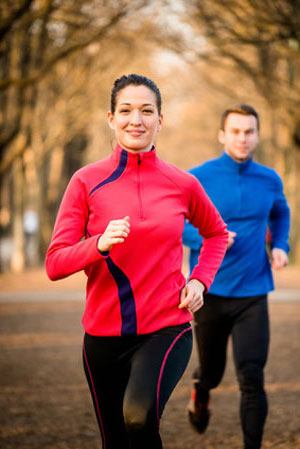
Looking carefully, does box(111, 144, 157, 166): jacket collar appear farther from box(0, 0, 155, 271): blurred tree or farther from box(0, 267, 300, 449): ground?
box(0, 0, 155, 271): blurred tree

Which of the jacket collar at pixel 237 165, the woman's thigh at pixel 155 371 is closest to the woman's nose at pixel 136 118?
the woman's thigh at pixel 155 371

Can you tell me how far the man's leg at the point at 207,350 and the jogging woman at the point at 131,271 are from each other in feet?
4.93

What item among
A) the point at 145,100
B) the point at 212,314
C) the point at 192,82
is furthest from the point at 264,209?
the point at 192,82

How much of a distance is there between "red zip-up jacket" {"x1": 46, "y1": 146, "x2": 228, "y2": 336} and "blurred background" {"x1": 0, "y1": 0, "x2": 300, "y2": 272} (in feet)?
22.3

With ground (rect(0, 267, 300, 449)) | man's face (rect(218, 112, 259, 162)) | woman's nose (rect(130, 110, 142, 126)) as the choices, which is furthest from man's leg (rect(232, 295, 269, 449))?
woman's nose (rect(130, 110, 142, 126))

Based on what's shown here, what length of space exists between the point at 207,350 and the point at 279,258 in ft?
2.65

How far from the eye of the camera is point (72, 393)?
697 cm

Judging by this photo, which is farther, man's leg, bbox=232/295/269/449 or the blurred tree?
the blurred tree

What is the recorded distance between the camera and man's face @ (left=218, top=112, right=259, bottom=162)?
4949 mm

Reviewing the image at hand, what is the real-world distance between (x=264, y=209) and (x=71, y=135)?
2240 cm

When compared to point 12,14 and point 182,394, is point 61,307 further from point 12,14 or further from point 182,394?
point 182,394

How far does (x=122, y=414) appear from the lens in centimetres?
340

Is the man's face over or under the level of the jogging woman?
over

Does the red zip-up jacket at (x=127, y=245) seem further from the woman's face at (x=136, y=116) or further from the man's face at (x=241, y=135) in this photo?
the man's face at (x=241, y=135)
